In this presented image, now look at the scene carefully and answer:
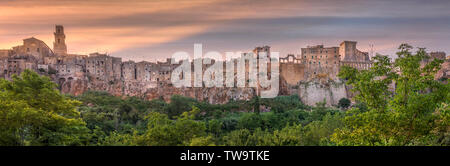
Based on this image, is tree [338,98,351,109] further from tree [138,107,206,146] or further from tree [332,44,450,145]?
tree [332,44,450,145]

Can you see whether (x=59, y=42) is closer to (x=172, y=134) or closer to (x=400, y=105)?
(x=172, y=134)

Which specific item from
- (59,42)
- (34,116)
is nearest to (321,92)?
(34,116)

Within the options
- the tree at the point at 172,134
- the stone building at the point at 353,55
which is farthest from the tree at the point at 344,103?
the tree at the point at 172,134

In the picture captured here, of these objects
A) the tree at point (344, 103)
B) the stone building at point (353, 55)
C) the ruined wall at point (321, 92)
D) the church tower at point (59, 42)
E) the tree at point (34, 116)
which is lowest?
the tree at point (344, 103)

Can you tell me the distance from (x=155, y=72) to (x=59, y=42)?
1016 inches

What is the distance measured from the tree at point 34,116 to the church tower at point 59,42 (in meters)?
75.6

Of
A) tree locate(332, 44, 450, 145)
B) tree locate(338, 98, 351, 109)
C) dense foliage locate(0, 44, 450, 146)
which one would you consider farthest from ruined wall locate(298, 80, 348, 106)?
tree locate(332, 44, 450, 145)

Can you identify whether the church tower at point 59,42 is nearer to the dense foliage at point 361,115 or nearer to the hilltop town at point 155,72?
the hilltop town at point 155,72

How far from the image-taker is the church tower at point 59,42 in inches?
3590

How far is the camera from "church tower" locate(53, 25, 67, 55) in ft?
299

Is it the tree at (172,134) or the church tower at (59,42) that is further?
the church tower at (59,42)
